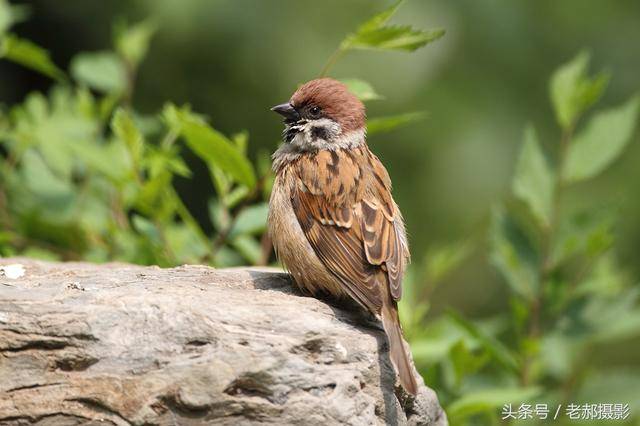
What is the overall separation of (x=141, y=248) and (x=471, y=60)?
3555mm

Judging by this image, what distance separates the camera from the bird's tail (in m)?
2.92

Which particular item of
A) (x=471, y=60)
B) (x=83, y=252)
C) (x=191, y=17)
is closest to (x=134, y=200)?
(x=83, y=252)

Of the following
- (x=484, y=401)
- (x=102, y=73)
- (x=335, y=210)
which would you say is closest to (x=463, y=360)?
(x=484, y=401)

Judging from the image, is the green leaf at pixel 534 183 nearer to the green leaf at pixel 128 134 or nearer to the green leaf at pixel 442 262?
the green leaf at pixel 442 262

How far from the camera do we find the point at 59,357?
2723mm

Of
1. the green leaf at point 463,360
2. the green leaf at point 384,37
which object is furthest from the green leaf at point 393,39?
the green leaf at point 463,360

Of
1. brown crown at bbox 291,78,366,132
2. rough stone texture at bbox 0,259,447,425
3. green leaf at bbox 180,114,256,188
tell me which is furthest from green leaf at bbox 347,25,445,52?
rough stone texture at bbox 0,259,447,425

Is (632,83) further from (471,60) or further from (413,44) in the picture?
(413,44)

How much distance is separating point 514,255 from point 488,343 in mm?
482

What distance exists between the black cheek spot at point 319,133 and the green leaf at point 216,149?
31cm

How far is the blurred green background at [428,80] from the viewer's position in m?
6.32

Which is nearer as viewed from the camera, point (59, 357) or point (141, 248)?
point (59, 357)

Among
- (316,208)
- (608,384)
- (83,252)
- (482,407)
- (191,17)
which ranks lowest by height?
(482,407)

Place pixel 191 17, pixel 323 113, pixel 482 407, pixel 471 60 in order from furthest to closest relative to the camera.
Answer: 1. pixel 471 60
2. pixel 191 17
3. pixel 323 113
4. pixel 482 407
